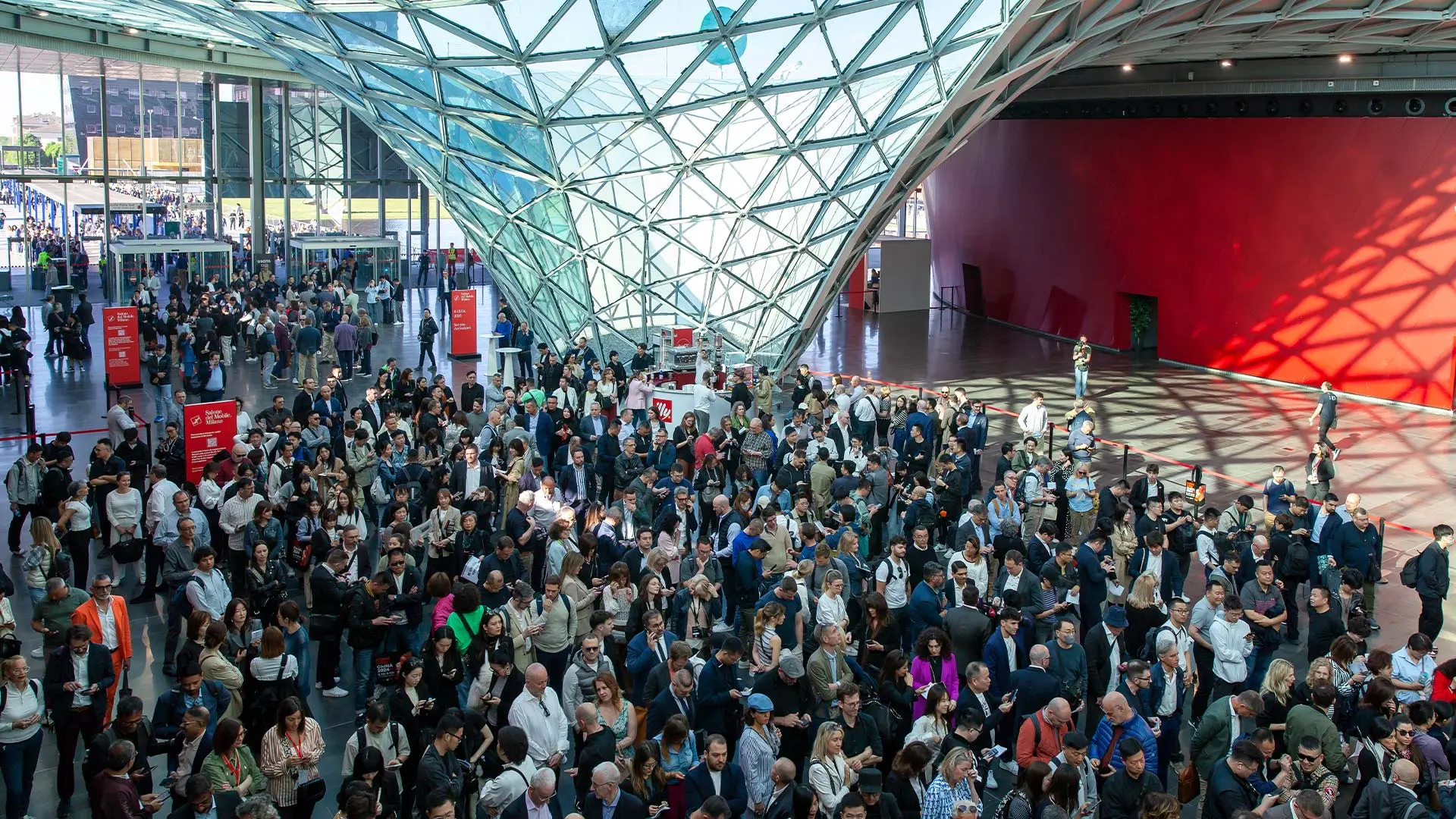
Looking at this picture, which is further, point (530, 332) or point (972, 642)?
point (530, 332)

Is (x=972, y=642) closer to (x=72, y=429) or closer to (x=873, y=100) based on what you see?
(x=873, y=100)

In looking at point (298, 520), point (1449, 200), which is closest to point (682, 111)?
point (298, 520)

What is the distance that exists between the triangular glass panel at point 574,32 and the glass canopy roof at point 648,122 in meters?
0.04

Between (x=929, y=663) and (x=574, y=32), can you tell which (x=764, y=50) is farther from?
(x=929, y=663)

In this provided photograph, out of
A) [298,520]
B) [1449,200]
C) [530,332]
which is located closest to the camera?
[298,520]

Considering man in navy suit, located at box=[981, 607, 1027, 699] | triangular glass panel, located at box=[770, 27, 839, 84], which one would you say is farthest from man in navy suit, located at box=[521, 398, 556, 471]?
man in navy suit, located at box=[981, 607, 1027, 699]

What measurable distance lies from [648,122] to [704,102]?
1.41 metres

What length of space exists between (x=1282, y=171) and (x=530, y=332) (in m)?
19.5

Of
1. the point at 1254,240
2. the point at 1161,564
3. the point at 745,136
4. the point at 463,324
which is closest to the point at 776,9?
the point at 745,136

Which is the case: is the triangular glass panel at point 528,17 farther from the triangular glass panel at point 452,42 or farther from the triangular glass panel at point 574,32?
the triangular glass panel at point 452,42

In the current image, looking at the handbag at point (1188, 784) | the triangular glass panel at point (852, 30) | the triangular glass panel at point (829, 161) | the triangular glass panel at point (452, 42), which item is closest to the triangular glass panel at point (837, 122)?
the triangular glass panel at point (829, 161)

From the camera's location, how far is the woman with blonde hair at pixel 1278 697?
34.8 feet

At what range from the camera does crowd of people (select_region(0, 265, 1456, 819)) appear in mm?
9266

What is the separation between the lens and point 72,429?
24.8m
